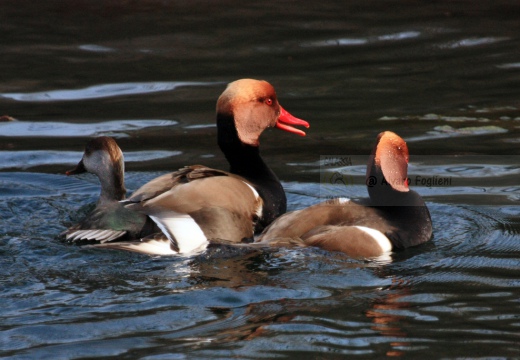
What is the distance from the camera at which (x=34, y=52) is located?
39.7ft

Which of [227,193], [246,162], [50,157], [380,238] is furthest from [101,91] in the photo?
[380,238]

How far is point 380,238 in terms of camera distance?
643cm

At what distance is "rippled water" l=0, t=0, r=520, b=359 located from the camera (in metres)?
5.00

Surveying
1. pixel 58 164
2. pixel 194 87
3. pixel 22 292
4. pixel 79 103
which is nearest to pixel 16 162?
pixel 58 164

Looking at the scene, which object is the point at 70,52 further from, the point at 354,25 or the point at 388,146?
the point at 388,146

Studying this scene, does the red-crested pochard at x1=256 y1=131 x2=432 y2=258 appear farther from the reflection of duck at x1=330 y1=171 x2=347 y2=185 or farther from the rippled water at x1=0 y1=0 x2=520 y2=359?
the reflection of duck at x1=330 y1=171 x2=347 y2=185

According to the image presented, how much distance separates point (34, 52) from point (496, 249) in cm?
740

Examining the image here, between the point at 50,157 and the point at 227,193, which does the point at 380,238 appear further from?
the point at 50,157

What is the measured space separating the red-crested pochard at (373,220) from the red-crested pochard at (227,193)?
1.07 ft

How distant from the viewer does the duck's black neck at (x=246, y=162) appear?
7.45 m

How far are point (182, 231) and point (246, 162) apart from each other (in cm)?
135

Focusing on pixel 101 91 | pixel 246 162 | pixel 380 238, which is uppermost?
pixel 101 91

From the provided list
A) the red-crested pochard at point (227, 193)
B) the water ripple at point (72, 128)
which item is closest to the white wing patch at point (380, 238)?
the red-crested pochard at point (227, 193)

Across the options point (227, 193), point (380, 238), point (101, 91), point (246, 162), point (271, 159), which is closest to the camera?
point (380, 238)
